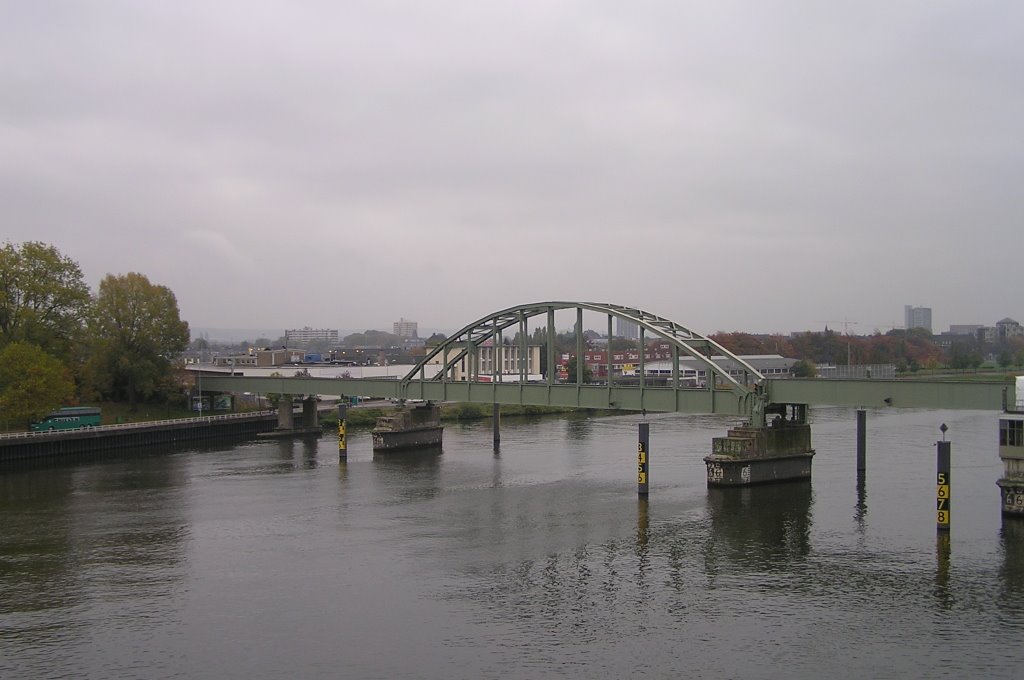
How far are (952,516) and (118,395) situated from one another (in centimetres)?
7221

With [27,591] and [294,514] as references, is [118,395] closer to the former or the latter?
[294,514]

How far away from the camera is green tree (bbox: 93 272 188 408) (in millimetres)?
83438

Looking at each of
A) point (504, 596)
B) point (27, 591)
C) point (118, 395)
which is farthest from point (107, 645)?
point (118, 395)

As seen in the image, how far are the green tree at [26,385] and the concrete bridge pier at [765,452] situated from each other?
1870 inches

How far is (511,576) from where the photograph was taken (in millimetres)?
32000

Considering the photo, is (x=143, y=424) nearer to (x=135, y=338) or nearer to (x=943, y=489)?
(x=135, y=338)

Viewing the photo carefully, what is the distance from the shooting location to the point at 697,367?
131 m

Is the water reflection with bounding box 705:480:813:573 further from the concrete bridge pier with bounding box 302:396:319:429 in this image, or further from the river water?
the concrete bridge pier with bounding box 302:396:319:429

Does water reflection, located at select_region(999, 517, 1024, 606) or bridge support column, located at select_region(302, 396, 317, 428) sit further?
bridge support column, located at select_region(302, 396, 317, 428)

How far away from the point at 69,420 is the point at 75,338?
1151cm

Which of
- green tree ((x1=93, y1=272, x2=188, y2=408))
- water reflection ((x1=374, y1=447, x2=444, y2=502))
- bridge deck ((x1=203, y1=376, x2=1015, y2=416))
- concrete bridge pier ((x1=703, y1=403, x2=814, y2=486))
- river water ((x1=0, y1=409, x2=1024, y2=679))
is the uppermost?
green tree ((x1=93, y1=272, x2=188, y2=408))

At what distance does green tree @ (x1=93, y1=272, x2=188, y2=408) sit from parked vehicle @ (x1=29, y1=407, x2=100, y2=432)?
372 inches

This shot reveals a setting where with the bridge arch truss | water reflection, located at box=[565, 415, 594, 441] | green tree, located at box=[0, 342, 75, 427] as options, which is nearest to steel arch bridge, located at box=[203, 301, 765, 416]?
the bridge arch truss

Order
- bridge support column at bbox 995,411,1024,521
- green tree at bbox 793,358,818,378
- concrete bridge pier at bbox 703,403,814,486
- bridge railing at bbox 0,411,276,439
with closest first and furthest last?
bridge support column at bbox 995,411,1024,521, concrete bridge pier at bbox 703,403,814,486, bridge railing at bbox 0,411,276,439, green tree at bbox 793,358,818,378
